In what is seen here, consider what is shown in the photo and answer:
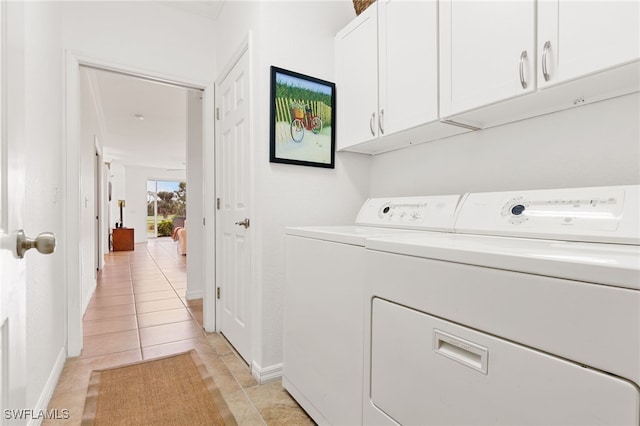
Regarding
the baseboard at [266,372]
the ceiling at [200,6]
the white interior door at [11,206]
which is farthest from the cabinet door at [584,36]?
the ceiling at [200,6]

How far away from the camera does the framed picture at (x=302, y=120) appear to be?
1.87 meters

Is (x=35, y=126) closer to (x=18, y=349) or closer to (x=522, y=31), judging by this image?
(x=18, y=349)

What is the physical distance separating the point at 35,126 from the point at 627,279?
2191 mm

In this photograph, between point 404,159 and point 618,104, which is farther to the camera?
point 404,159

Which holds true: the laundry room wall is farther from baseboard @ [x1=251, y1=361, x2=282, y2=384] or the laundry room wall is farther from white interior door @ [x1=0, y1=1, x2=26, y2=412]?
white interior door @ [x1=0, y1=1, x2=26, y2=412]

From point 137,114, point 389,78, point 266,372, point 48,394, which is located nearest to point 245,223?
point 266,372

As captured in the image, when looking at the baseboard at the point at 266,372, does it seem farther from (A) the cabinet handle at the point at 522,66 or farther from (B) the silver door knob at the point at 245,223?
(A) the cabinet handle at the point at 522,66

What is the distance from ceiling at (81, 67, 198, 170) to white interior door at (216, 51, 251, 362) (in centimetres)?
67

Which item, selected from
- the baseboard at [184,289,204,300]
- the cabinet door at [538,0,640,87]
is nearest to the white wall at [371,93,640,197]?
the cabinet door at [538,0,640,87]

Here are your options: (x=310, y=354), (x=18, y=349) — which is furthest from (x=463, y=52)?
(x=18, y=349)

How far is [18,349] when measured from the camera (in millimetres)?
681

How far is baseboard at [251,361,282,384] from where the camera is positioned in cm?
184

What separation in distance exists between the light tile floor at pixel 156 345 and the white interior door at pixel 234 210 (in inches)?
7.2

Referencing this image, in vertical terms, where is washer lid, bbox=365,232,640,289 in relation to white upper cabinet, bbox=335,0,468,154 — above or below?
below
